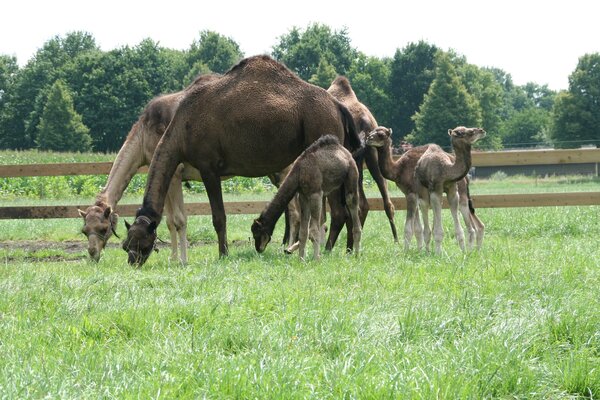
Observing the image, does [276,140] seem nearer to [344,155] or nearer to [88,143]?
[344,155]

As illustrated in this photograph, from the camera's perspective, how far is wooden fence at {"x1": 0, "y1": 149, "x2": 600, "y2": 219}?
44.1ft

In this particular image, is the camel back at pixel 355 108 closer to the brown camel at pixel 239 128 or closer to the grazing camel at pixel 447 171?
the brown camel at pixel 239 128

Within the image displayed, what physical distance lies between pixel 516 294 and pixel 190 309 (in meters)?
2.35

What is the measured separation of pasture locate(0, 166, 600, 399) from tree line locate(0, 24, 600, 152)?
202 feet

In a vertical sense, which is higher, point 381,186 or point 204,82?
point 204,82

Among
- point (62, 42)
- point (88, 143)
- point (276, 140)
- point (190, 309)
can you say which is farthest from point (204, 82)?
point (62, 42)

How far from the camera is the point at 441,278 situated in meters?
6.09

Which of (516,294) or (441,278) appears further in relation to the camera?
(441,278)

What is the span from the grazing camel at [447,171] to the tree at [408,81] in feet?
236

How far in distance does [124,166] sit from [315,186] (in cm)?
378

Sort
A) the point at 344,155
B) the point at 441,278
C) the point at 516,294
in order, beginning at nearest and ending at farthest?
the point at 516,294 → the point at 441,278 → the point at 344,155

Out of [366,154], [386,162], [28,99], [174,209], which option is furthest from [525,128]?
[174,209]

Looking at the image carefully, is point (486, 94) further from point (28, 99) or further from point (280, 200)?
point (280, 200)

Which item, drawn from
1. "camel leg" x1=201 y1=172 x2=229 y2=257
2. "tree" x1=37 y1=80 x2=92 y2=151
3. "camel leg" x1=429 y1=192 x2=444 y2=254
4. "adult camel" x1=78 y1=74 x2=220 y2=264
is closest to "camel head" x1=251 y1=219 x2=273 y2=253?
"camel leg" x1=201 y1=172 x2=229 y2=257
